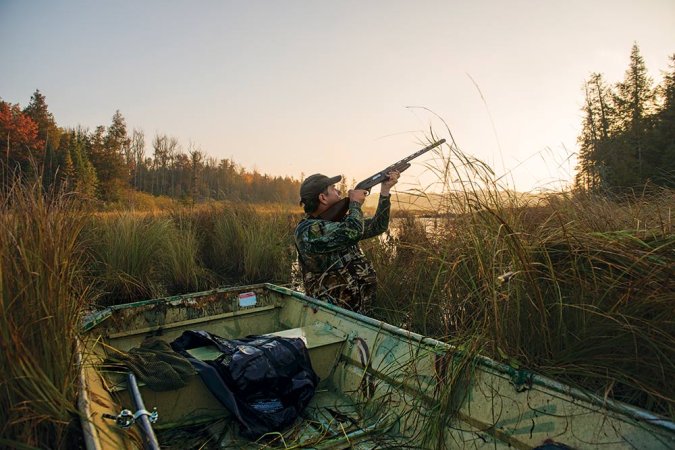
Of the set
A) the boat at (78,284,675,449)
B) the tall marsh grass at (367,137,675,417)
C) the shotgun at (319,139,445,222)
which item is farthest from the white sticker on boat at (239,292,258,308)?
the tall marsh grass at (367,137,675,417)

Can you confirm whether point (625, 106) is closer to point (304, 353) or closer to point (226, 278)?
point (226, 278)

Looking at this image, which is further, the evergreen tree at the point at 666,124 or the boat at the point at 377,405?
the evergreen tree at the point at 666,124

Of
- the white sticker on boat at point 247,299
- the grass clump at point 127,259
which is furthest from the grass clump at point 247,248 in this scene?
the white sticker on boat at point 247,299

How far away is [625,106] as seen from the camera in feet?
124

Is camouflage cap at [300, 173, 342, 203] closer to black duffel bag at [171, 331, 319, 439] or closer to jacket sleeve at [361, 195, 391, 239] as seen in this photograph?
jacket sleeve at [361, 195, 391, 239]

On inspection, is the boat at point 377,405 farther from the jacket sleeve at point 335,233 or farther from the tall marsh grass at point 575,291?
the jacket sleeve at point 335,233

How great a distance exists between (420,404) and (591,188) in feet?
8.37

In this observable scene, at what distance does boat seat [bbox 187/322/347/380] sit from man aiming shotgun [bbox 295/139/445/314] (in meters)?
0.77

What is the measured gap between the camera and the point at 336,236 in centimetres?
402

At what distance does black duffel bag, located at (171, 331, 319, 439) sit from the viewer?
2766 mm

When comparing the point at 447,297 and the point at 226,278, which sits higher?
the point at 447,297

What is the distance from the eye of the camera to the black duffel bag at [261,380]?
2.77 meters

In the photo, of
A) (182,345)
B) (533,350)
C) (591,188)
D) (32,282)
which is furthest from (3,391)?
(591,188)

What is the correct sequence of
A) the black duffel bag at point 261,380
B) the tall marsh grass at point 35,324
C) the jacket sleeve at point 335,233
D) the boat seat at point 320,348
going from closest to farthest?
the tall marsh grass at point 35,324, the black duffel bag at point 261,380, the boat seat at point 320,348, the jacket sleeve at point 335,233
